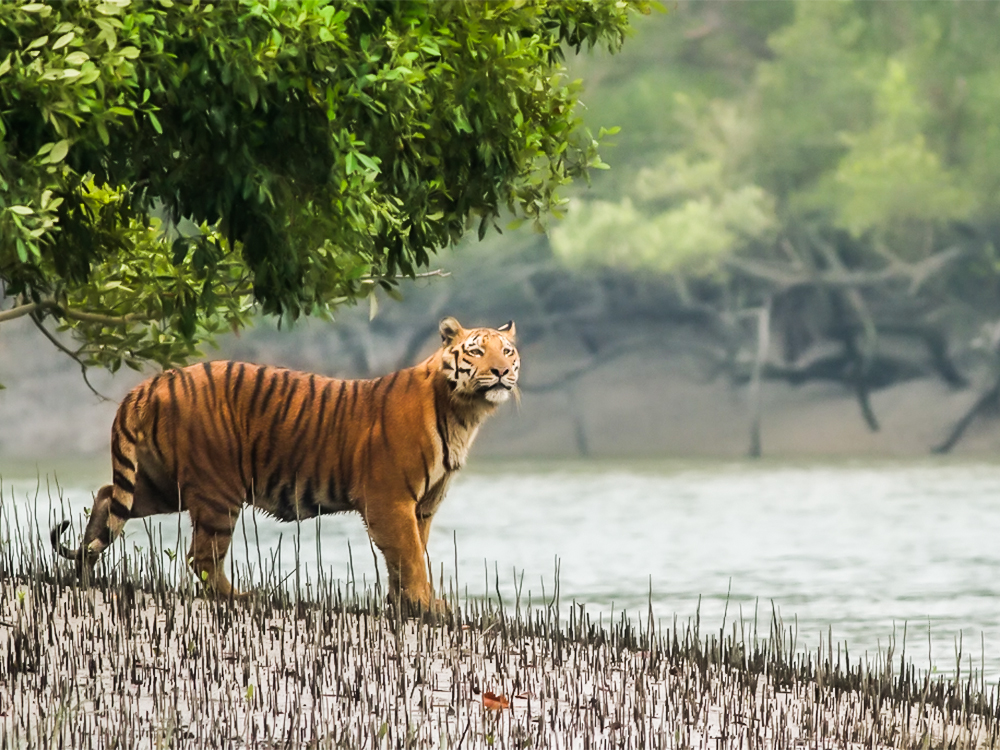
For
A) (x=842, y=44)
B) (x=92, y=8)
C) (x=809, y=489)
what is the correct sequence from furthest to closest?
1. (x=842, y=44)
2. (x=809, y=489)
3. (x=92, y=8)

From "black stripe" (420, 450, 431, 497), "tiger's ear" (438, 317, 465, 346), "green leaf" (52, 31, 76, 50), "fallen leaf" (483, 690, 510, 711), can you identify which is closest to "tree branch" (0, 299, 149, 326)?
"tiger's ear" (438, 317, 465, 346)

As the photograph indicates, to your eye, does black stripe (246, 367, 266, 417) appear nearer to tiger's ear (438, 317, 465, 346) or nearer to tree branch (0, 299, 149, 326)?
tree branch (0, 299, 149, 326)

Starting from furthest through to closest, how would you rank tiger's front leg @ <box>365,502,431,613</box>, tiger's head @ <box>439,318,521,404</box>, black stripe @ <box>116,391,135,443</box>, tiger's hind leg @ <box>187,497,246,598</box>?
black stripe @ <box>116,391,135,443</box>
tiger's hind leg @ <box>187,497,246,598</box>
tiger's head @ <box>439,318,521,404</box>
tiger's front leg @ <box>365,502,431,613</box>

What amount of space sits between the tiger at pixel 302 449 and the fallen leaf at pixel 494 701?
5.96 feet

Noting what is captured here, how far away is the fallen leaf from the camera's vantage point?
795 centimetres

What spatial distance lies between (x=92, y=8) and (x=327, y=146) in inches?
44.5

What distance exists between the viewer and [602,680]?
8688mm

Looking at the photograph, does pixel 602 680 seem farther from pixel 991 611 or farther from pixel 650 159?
pixel 650 159

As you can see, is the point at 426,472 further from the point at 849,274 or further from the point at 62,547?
the point at 849,274

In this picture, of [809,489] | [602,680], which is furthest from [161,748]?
[809,489]

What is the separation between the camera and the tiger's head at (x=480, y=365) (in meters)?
9.98

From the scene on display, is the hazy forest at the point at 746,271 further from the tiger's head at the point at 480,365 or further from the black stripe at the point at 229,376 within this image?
the tiger's head at the point at 480,365

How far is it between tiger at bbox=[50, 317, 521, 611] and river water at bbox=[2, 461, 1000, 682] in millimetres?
334

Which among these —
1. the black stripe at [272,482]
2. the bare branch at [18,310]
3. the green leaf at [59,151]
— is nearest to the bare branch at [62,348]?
the bare branch at [18,310]
